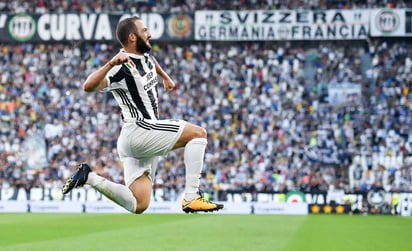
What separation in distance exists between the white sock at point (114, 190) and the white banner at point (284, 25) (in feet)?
90.8

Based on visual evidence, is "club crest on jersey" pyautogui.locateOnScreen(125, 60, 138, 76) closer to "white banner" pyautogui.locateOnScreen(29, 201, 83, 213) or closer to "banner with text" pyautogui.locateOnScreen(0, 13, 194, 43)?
"white banner" pyautogui.locateOnScreen(29, 201, 83, 213)

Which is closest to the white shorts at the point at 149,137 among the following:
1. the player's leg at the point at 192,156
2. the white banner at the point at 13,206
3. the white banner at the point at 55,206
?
the player's leg at the point at 192,156

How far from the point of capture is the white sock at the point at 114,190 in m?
10.1

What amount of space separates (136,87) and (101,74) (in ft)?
2.61

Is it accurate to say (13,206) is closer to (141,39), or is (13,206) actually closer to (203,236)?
(203,236)

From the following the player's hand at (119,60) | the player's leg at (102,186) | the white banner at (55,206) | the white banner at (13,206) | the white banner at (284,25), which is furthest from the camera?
the white banner at (284,25)

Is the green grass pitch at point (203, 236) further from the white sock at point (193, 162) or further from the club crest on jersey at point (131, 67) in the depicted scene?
the club crest on jersey at point (131, 67)

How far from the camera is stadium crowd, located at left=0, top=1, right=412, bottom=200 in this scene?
3216cm

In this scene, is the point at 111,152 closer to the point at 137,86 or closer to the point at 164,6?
the point at 164,6

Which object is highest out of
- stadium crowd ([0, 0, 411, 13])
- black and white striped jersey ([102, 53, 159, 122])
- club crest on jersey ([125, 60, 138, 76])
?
stadium crowd ([0, 0, 411, 13])

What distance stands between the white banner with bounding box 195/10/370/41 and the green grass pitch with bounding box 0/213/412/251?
14.5 m

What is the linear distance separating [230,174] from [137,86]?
22649 millimetres

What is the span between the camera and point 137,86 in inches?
386

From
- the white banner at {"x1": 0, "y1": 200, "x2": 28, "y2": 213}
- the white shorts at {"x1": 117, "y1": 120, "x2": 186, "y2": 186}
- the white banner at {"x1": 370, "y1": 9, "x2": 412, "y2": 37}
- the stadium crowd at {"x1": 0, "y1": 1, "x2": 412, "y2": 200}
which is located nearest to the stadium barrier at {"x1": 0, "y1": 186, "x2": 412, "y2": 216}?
the white banner at {"x1": 0, "y1": 200, "x2": 28, "y2": 213}
